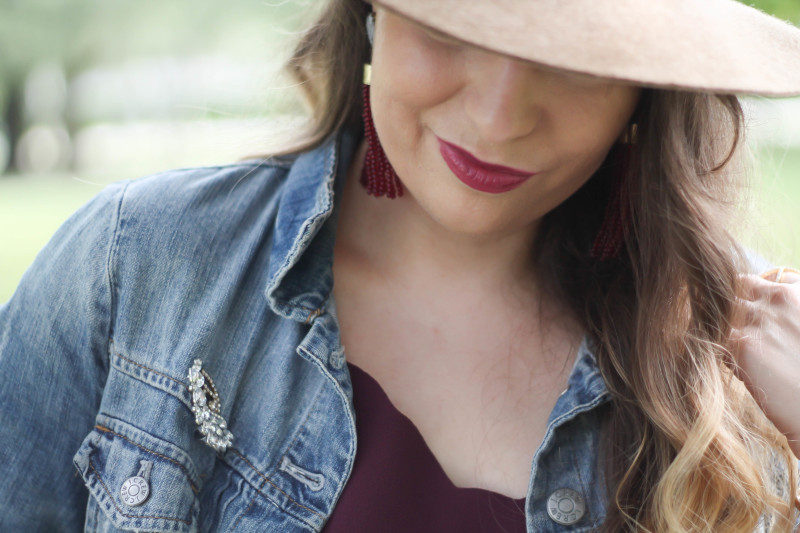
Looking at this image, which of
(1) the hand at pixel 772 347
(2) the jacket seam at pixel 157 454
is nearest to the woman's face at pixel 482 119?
(1) the hand at pixel 772 347

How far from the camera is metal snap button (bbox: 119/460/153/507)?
1.01m

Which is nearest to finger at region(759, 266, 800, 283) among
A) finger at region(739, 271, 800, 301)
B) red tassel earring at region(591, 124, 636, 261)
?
finger at region(739, 271, 800, 301)

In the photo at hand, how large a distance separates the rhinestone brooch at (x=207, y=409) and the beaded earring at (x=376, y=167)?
374mm

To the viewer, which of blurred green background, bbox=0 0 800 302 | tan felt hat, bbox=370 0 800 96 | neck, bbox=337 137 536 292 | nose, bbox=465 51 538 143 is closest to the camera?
tan felt hat, bbox=370 0 800 96

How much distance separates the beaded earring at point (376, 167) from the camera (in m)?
1.18

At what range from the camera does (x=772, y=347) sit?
113 cm

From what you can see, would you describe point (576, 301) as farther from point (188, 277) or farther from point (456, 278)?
point (188, 277)

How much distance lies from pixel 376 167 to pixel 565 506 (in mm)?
556

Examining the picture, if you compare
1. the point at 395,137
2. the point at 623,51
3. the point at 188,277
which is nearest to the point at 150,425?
the point at 188,277

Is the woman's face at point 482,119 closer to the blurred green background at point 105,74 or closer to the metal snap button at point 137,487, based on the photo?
the metal snap button at point 137,487

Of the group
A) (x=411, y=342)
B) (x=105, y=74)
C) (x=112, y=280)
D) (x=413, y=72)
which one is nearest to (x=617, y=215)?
(x=411, y=342)

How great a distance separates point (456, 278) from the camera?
1.26 meters

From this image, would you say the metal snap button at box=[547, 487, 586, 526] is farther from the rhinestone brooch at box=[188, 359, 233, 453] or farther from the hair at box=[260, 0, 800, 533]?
the rhinestone brooch at box=[188, 359, 233, 453]

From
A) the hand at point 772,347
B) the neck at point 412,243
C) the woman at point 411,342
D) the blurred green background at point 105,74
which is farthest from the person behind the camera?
the blurred green background at point 105,74
